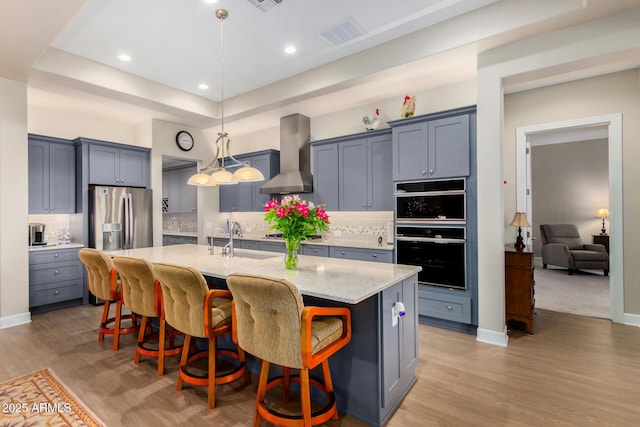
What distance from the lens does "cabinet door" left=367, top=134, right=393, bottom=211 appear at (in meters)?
4.42

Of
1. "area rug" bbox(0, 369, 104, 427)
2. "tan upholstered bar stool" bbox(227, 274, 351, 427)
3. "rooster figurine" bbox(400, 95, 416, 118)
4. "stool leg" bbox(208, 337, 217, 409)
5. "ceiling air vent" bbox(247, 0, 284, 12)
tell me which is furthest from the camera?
"rooster figurine" bbox(400, 95, 416, 118)

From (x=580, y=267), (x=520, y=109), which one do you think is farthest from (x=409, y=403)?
(x=580, y=267)

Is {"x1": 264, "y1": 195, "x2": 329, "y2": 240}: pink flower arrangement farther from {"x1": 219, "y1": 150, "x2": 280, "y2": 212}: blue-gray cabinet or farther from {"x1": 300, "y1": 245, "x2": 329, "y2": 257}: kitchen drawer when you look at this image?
{"x1": 219, "y1": 150, "x2": 280, "y2": 212}: blue-gray cabinet

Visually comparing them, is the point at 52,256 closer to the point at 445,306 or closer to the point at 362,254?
the point at 362,254

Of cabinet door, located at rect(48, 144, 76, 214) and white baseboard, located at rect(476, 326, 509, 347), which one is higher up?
cabinet door, located at rect(48, 144, 76, 214)

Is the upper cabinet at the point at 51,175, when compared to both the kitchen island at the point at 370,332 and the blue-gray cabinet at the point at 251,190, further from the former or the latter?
the kitchen island at the point at 370,332

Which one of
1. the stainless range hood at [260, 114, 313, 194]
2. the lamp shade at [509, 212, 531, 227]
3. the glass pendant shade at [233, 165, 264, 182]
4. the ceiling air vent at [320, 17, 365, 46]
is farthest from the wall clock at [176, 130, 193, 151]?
the lamp shade at [509, 212, 531, 227]

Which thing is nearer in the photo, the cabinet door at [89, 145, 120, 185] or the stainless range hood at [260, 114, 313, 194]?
the cabinet door at [89, 145, 120, 185]

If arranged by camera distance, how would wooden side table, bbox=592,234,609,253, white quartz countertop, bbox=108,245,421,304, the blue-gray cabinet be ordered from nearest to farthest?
white quartz countertop, bbox=108,245,421,304
the blue-gray cabinet
wooden side table, bbox=592,234,609,253

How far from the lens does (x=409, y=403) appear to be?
2236 mm

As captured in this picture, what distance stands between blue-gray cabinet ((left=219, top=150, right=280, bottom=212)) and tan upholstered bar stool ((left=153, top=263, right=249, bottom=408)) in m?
3.61

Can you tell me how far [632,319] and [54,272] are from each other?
7369 mm

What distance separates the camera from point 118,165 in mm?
5160

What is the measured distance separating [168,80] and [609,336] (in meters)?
6.25
